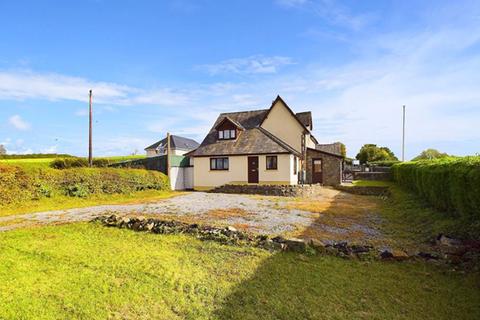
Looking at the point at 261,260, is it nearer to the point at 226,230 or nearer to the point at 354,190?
the point at 226,230

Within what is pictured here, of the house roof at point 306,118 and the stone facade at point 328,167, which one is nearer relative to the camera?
the stone facade at point 328,167

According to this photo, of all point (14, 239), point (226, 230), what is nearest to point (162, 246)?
point (226, 230)

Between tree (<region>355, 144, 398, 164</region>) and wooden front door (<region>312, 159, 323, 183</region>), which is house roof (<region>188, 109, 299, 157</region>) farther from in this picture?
tree (<region>355, 144, 398, 164</region>)

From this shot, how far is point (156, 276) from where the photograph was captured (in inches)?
241

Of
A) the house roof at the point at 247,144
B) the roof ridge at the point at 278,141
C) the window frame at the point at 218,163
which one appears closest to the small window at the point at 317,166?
the roof ridge at the point at 278,141

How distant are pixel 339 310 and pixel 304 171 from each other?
25382mm

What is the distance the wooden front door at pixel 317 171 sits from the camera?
1213 inches

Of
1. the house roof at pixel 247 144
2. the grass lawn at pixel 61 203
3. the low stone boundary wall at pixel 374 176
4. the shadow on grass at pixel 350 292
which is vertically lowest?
the shadow on grass at pixel 350 292

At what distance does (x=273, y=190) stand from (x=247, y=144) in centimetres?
568

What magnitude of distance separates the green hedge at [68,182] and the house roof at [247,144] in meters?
6.08

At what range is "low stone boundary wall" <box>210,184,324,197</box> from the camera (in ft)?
73.4

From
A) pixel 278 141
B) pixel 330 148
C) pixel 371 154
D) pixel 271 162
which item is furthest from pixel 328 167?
pixel 371 154

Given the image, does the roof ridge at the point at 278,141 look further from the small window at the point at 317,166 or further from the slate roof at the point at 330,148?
the slate roof at the point at 330,148

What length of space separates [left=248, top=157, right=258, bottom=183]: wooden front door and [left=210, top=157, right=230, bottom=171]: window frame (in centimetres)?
203
